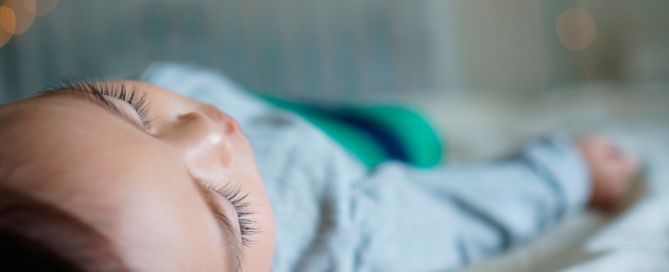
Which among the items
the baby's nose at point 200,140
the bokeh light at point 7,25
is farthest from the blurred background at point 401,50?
the baby's nose at point 200,140

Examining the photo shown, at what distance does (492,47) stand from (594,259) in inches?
96.4

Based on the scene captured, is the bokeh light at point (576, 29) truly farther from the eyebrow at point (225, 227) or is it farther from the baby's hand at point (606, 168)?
the eyebrow at point (225, 227)

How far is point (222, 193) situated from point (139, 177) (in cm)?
8

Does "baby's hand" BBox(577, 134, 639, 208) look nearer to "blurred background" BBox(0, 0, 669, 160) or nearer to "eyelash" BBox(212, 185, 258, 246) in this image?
"blurred background" BBox(0, 0, 669, 160)

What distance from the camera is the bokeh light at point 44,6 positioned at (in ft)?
5.08

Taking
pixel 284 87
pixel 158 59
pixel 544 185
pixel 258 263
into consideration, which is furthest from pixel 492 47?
pixel 258 263

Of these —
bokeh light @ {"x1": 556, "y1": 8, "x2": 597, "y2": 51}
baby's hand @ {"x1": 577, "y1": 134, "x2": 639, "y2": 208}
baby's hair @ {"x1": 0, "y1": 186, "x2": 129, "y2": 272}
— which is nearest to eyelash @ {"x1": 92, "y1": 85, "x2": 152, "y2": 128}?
baby's hair @ {"x1": 0, "y1": 186, "x2": 129, "y2": 272}

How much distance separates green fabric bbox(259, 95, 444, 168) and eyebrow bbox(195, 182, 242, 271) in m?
0.58

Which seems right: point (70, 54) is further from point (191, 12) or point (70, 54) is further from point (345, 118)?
point (345, 118)

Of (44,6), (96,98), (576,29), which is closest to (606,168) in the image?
(96,98)

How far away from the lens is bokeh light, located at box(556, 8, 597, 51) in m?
2.52

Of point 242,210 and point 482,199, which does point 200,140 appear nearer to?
point 242,210

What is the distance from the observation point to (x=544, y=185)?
85 cm

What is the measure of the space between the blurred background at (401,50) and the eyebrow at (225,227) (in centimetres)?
90
